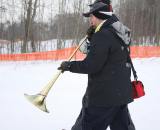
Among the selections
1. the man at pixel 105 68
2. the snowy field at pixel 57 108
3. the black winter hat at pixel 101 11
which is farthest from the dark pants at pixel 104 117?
the snowy field at pixel 57 108

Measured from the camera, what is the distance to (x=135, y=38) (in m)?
48.9

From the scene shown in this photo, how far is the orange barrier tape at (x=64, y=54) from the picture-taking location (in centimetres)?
2391

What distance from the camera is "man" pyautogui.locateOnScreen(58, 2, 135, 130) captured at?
4.03m

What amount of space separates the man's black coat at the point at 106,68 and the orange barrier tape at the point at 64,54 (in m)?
18.9

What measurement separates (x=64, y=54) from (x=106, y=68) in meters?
22.8

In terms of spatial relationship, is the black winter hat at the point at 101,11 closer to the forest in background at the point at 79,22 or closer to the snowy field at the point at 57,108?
the snowy field at the point at 57,108

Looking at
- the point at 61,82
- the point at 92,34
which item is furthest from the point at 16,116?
the point at 61,82

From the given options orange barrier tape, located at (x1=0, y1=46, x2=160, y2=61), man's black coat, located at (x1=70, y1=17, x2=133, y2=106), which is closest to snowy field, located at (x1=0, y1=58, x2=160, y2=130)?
man's black coat, located at (x1=70, y1=17, x2=133, y2=106)

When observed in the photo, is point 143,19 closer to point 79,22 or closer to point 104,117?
point 79,22

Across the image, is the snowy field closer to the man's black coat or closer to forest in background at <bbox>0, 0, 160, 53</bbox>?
the man's black coat

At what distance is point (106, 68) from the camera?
4074 mm

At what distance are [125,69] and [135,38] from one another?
45.2 meters

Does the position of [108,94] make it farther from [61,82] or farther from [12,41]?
[12,41]

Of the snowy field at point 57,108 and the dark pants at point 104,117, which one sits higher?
the dark pants at point 104,117
